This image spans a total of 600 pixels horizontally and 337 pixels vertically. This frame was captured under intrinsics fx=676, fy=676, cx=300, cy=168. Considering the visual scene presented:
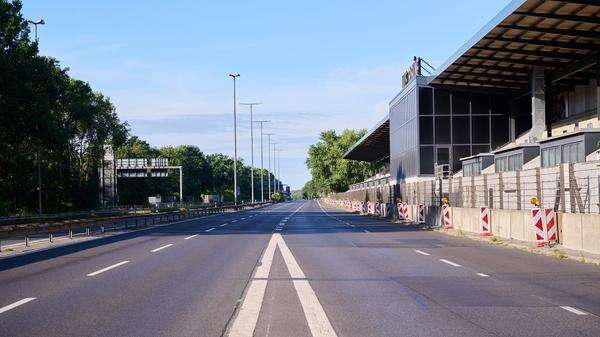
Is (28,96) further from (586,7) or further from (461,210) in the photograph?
(586,7)

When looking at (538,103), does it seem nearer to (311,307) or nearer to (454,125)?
(454,125)

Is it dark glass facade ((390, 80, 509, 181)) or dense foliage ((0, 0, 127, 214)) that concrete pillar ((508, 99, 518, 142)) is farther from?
dense foliage ((0, 0, 127, 214))

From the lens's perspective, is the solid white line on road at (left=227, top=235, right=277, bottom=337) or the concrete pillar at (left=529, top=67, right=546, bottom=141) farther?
the concrete pillar at (left=529, top=67, right=546, bottom=141)

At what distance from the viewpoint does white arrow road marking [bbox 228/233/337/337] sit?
802cm

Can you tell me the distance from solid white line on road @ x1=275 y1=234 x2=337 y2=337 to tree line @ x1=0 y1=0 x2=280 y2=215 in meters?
36.2

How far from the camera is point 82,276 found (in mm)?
14055

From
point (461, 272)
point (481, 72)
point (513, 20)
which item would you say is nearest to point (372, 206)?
point (481, 72)

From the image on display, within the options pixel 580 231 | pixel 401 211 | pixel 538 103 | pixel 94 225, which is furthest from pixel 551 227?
pixel 94 225

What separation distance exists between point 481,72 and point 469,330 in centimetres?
4397

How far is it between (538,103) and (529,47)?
5.88m

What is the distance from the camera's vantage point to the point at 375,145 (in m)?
92.4

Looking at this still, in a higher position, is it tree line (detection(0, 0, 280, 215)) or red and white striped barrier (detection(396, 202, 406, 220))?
tree line (detection(0, 0, 280, 215))

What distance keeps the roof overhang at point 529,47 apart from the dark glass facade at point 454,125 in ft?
8.24

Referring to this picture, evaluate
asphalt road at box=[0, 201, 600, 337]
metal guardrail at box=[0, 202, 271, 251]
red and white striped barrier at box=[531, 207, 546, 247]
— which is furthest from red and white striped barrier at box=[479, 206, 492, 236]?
metal guardrail at box=[0, 202, 271, 251]
